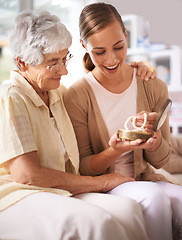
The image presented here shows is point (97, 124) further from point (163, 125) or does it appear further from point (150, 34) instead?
point (150, 34)

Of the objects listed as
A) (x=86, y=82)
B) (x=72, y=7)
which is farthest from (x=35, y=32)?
(x=72, y=7)

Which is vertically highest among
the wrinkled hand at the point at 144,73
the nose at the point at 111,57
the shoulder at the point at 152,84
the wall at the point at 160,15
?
the wall at the point at 160,15

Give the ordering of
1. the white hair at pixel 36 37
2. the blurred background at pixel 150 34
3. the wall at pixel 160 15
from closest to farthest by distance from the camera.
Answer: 1. the white hair at pixel 36 37
2. the blurred background at pixel 150 34
3. the wall at pixel 160 15

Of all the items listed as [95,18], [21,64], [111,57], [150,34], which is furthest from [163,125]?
[150,34]

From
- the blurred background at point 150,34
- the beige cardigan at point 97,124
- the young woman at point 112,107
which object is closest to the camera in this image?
the young woman at point 112,107

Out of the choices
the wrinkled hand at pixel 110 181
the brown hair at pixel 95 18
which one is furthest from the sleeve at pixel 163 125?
the brown hair at pixel 95 18

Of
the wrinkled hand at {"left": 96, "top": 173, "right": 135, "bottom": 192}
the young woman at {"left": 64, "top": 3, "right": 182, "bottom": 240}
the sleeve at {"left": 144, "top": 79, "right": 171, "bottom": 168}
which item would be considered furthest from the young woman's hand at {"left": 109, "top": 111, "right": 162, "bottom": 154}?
the sleeve at {"left": 144, "top": 79, "right": 171, "bottom": 168}

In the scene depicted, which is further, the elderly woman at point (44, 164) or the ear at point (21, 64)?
the ear at point (21, 64)

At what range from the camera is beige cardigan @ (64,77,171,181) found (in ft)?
5.24

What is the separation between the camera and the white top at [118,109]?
1621 millimetres

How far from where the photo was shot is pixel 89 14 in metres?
1.53

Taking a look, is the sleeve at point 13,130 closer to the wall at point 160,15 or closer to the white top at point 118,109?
the white top at point 118,109

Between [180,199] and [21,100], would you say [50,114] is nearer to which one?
[21,100]

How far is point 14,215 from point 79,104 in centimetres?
66
